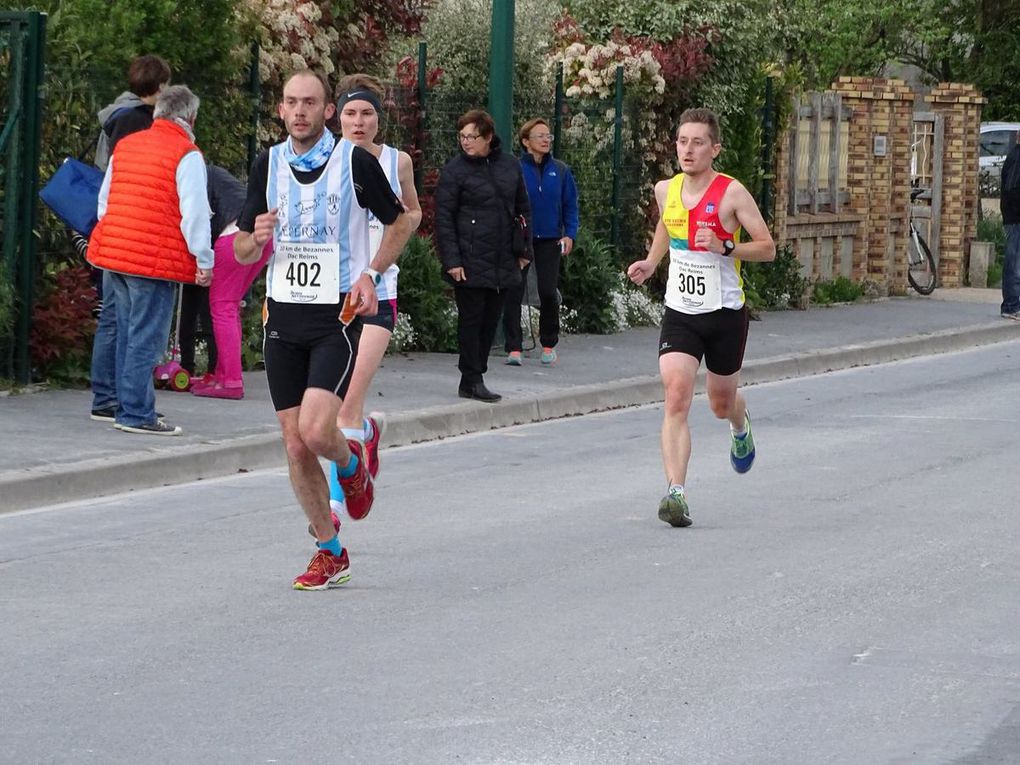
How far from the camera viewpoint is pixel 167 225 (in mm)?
11680

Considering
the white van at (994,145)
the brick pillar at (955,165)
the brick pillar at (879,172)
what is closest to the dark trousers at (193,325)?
the brick pillar at (879,172)

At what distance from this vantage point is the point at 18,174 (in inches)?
Answer: 517

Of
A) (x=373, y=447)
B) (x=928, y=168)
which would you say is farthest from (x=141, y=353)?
(x=928, y=168)

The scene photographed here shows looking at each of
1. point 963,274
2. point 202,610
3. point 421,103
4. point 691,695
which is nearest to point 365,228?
point 202,610

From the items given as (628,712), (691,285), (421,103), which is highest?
(421,103)

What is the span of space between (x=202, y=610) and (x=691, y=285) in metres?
3.26

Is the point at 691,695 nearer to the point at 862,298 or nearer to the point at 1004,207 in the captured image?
the point at 1004,207

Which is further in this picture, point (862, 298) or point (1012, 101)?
point (1012, 101)

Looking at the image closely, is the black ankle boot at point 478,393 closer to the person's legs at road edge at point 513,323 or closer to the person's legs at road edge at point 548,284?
the person's legs at road edge at point 513,323

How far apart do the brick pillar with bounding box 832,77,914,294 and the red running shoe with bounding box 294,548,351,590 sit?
1803cm

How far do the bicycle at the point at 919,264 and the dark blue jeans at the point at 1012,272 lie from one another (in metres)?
3.37

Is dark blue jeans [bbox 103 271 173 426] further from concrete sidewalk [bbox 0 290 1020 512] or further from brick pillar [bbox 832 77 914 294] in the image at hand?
brick pillar [bbox 832 77 914 294]

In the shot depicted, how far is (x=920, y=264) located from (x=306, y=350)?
20.1m

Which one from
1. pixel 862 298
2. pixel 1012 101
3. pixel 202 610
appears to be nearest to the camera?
pixel 202 610
